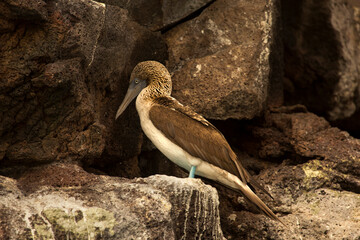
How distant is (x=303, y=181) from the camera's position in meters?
5.76

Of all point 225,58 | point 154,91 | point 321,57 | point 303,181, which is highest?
point 225,58

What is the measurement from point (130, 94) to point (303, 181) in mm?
1955

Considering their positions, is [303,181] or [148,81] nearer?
[148,81]

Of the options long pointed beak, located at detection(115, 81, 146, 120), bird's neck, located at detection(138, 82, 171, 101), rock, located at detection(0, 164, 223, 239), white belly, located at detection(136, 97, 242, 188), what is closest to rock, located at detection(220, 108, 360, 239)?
white belly, located at detection(136, 97, 242, 188)

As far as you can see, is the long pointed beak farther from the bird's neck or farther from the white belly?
the white belly

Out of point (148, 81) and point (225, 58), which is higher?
point (225, 58)

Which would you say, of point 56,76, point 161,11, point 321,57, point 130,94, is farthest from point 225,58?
point 56,76

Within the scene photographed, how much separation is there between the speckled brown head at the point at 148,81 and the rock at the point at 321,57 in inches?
101

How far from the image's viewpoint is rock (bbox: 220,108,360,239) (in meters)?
5.41

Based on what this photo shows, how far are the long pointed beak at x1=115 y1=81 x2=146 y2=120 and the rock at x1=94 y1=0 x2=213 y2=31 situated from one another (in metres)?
0.81

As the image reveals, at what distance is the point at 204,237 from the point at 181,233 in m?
0.24

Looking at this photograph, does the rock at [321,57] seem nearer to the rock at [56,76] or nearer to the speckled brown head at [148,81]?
the speckled brown head at [148,81]

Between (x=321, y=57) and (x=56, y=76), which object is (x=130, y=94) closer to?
(x=56, y=76)

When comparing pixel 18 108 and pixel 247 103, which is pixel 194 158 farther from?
pixel 18 108
